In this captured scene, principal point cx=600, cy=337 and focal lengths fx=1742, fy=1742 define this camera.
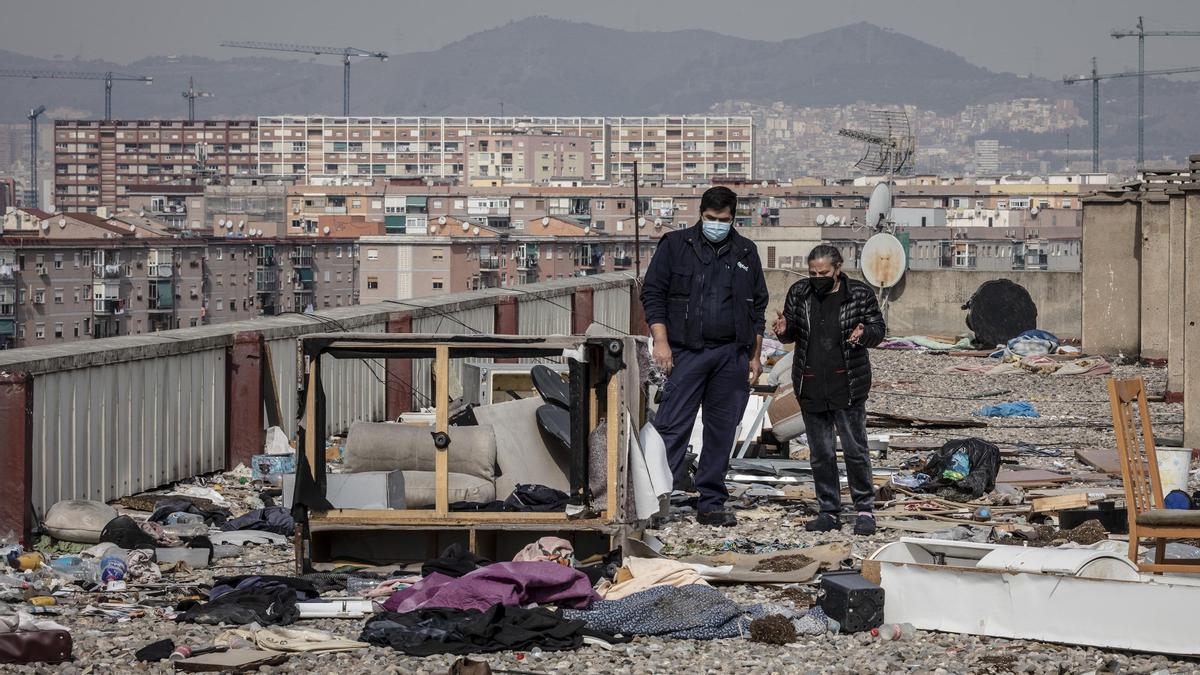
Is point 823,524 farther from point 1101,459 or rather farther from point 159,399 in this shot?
point 159,399

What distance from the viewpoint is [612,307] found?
2352cm

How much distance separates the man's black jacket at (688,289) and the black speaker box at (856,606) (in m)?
2.69

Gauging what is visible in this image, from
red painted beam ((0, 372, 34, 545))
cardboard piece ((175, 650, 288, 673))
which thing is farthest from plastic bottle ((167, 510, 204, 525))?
cardboard piece ((175, 650, 288, 673))

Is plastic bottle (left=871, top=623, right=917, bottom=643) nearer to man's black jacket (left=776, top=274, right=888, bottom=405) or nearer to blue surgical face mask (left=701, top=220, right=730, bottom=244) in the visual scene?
man's black jacket (left=776, top=274, right=888, bottom=405)

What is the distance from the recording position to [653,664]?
6.58 metres

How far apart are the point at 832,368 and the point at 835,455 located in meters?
0.48

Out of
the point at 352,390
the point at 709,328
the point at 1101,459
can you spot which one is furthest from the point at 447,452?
the point at 1101,459

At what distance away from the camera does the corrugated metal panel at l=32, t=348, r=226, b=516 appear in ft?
31.8

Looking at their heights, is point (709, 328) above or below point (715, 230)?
below

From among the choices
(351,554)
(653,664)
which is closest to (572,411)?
(351,554)

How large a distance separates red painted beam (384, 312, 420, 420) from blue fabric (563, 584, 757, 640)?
7.32m

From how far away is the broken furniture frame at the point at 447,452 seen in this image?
8.08 metres

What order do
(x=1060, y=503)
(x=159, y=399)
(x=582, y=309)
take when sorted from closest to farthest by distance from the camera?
Answer: (x=1060, y=503)
(x=159, y=399)
(x=582, y=309)

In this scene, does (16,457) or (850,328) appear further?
(850,328)
